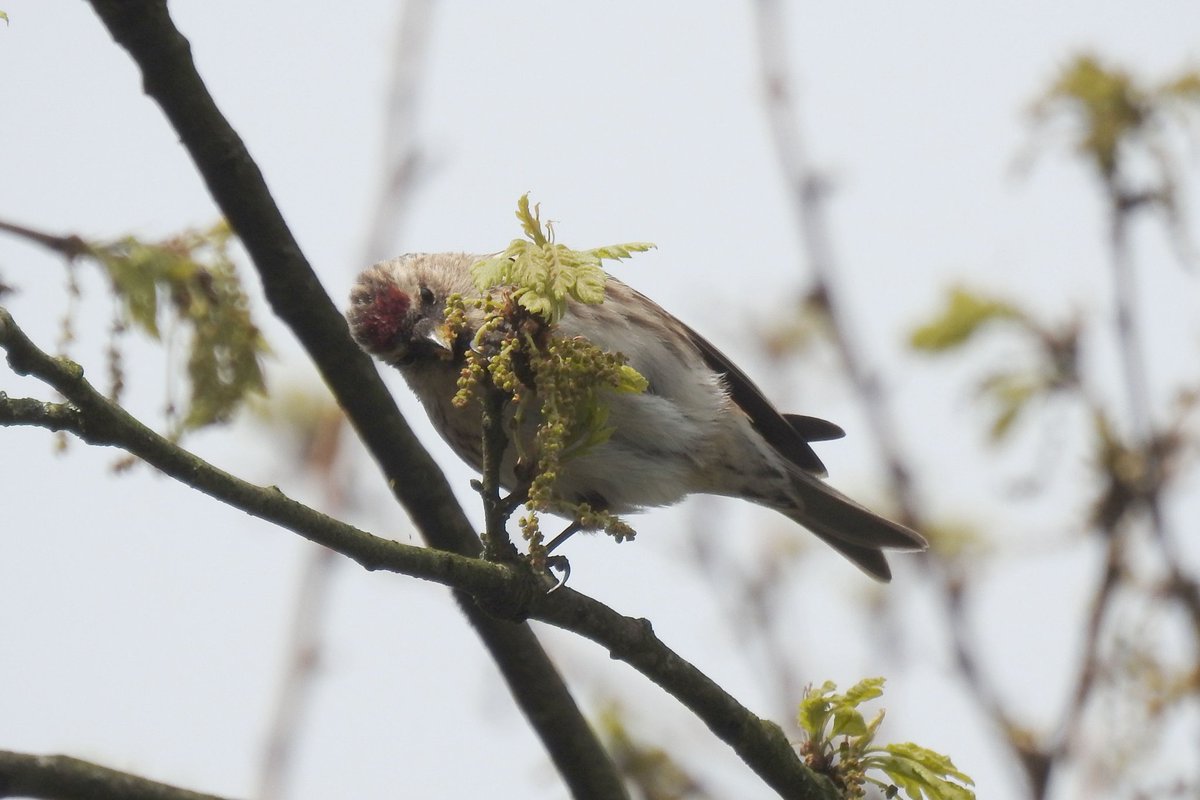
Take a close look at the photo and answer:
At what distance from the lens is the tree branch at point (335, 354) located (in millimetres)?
3207

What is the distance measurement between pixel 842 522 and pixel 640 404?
1997 mm

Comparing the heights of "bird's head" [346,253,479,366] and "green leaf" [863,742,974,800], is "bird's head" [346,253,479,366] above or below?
above

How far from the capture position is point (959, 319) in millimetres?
6957

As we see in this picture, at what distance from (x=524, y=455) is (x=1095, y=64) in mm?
4942

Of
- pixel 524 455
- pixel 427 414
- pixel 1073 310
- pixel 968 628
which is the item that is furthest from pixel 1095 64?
pixel 524 455

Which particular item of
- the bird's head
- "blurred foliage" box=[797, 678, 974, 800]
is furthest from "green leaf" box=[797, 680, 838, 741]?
the bird's head

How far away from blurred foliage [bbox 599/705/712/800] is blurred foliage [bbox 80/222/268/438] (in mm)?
1870

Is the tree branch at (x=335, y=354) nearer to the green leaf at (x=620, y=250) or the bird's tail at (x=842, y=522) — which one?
the green leaf at (x=620, y=250)

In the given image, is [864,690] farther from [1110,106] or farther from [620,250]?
[1110,106]

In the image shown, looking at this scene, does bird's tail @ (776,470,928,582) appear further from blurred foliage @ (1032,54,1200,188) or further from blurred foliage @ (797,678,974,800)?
blurred foliage @ (797,678,974,800)

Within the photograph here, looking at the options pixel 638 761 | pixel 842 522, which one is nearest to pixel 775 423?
pixel 842 522

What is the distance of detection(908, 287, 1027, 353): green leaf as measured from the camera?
687cm

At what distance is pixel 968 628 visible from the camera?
19.1 feet

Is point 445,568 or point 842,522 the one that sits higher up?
point 842,522
